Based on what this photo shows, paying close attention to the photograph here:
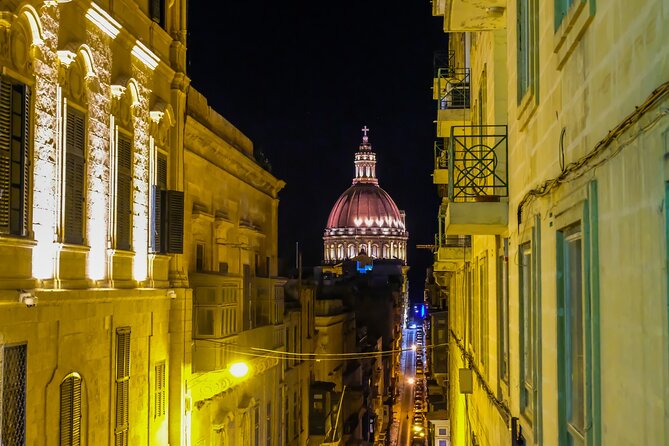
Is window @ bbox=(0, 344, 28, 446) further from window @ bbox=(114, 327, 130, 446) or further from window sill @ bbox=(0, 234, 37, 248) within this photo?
window @ bbox=(114, 327, 130, 446)

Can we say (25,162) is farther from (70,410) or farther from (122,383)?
(122,383)

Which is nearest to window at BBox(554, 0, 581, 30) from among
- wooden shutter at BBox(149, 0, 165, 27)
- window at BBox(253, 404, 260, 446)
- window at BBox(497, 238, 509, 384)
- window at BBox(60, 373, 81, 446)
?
window at BBox(497, 238, 509, 384)

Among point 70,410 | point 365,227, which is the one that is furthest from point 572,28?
point 365,227

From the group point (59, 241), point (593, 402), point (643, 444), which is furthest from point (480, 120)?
point (643, 444)

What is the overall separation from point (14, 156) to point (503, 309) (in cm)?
693

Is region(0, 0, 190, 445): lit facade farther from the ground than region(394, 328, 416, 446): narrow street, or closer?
farther from the ground

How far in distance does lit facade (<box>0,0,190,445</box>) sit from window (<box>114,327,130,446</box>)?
34 millimetres

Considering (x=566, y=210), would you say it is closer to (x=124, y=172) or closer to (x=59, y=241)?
(x=59, y=241)

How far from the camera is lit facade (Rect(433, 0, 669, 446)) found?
4367 mm

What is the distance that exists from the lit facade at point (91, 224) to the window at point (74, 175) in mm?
31

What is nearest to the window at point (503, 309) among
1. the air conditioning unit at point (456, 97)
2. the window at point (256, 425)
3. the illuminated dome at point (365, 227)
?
the air conditioning unit at point (456, 97)

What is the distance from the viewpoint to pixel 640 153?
180 inches

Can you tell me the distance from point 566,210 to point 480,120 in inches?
355

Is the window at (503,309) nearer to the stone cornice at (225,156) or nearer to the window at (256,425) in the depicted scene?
the stone cornice at (225,156)
